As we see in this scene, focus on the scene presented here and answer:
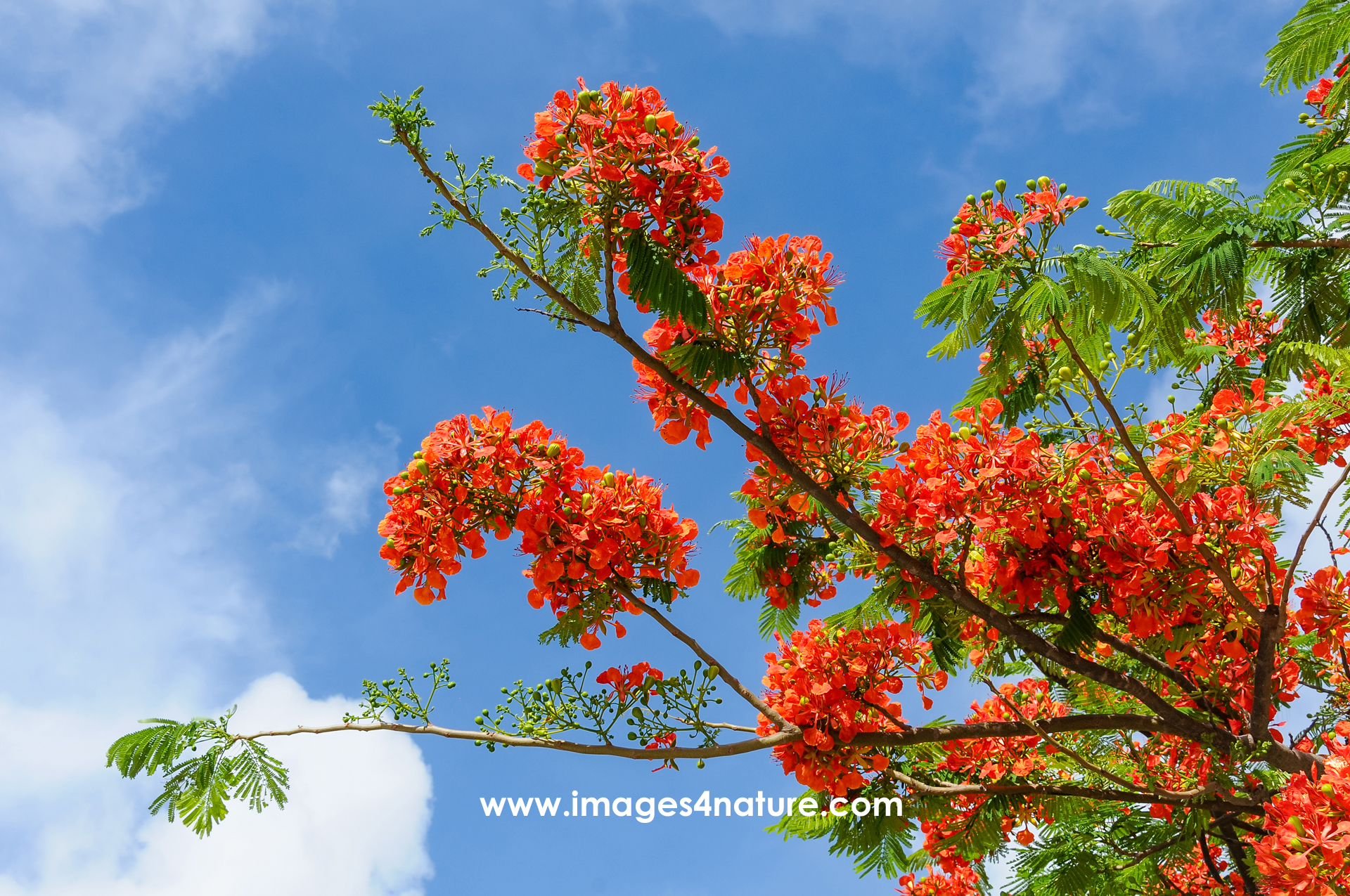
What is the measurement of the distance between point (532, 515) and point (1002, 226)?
101 inches

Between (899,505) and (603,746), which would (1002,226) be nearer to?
(899,505)

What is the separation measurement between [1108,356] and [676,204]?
250 centimetres

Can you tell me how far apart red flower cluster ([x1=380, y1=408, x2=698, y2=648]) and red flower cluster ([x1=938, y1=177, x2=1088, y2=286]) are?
73.8 inches

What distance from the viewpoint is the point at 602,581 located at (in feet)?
14.3

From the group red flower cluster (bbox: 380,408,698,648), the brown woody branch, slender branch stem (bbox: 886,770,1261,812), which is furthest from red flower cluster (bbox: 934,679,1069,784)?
red flower cluster (bbox: 380,408,698,648)

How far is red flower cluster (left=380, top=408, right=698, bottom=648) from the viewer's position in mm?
4195

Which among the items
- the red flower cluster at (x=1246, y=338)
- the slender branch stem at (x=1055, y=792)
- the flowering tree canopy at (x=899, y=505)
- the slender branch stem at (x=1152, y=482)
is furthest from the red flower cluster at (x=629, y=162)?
the red flower cluster at (x=1246, y=338)

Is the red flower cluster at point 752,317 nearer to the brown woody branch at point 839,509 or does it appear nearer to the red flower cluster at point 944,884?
the brown woody branch at point 839,509

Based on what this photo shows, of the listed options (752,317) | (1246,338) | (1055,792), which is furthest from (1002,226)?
(1246,338)

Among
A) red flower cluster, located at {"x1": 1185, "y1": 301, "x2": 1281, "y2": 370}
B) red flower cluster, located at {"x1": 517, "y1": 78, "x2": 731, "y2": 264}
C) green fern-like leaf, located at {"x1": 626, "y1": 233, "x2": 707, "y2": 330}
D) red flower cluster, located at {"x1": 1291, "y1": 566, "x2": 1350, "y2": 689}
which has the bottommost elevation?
red flower cluster, located at {"x1": 1291, "y1": 566, "x2": 1350, "y2": 689}

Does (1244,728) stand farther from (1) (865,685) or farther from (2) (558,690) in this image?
(2) (558,690)

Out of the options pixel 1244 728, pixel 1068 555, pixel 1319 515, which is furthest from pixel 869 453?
pixel 1244 728

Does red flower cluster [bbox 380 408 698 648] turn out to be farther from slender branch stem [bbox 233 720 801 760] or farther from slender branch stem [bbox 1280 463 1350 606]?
slender branch stem [bbox 1280 463 1350 606]

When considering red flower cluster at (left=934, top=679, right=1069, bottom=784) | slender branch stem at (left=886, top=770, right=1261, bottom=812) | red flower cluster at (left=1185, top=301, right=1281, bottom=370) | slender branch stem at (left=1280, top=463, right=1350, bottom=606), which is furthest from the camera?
red flower cluster at (left=1185, top=301, right=1281, bottom=370)
